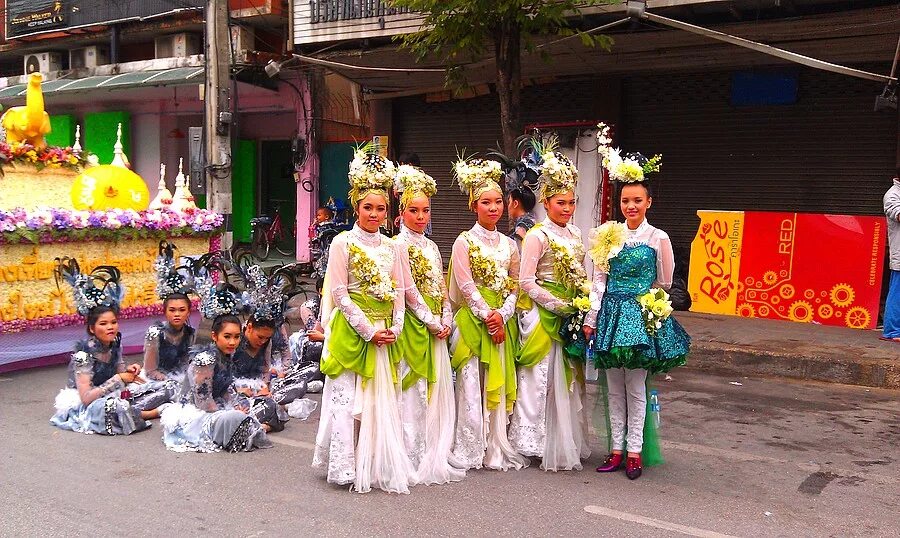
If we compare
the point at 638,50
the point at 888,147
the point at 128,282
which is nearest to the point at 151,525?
the point at 128,282

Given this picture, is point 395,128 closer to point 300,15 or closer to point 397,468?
point 300,15

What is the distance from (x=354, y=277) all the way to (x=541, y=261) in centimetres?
115

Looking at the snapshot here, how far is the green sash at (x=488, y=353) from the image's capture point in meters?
5.02

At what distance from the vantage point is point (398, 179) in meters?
4.98

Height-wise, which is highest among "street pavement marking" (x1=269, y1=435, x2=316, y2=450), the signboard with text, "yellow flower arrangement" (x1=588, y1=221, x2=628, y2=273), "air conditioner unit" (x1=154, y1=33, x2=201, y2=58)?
the signboard with text

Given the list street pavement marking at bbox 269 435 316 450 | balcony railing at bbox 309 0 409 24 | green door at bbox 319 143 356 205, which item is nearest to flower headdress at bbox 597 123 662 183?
street pavement marking at bbox 269 435 316 450

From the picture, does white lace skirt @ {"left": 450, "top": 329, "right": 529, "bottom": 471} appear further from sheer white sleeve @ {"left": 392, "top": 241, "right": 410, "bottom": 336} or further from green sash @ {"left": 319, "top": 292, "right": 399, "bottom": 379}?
green sash @ {"left": 319, "top": 292, "right": 399, "bottom": 379}

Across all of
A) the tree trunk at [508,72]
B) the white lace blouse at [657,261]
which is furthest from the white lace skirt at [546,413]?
the tree trunk at [508,72]

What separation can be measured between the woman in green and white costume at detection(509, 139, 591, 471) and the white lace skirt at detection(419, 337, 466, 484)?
409mm

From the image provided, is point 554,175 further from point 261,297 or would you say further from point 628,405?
point 261,297

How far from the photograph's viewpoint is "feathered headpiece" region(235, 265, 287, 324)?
6.11 metres

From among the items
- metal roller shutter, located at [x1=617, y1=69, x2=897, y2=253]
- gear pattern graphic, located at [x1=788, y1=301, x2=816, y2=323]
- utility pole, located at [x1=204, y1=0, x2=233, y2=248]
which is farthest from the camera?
utility pole, located at [x1=204, y1=0, x2=233, y2=248]

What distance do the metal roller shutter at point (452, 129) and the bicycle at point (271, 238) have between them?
15.4 ft

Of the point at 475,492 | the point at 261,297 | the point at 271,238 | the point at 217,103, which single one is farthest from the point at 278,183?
the point at 475,492
